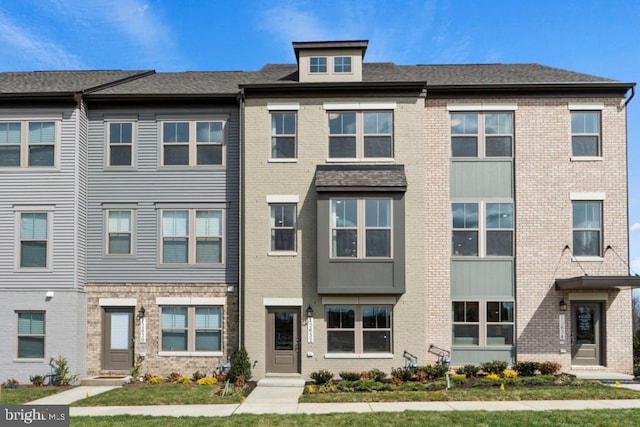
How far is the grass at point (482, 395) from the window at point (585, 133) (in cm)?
757

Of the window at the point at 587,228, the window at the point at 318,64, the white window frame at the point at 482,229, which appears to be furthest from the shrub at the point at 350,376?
the window at the point at 318,64

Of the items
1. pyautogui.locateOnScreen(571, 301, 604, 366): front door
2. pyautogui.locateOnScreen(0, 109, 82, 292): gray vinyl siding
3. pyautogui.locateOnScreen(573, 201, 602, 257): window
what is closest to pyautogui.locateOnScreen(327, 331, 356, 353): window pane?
pyautogui.locateOnScreen(571, 301, 604, 366): front door

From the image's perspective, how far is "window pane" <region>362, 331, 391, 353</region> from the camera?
18.5m

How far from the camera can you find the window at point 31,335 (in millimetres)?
18828

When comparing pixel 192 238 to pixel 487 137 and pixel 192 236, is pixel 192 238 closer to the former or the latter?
pixel 192 236

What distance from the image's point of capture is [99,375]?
757 inches

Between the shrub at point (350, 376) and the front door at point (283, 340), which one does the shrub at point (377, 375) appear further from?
the front door at point (283, 340)

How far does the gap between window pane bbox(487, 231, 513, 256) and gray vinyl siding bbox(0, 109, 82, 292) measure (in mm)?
13188

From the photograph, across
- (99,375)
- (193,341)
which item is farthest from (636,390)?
(99,375)

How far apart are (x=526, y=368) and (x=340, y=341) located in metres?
5.70

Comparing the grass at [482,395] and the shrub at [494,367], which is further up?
the shrub at [494,367]

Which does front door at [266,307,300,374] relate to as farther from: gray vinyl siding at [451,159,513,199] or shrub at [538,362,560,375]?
shrub at [538,362,560,375]

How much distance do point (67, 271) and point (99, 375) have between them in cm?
350

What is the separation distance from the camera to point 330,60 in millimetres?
19609
